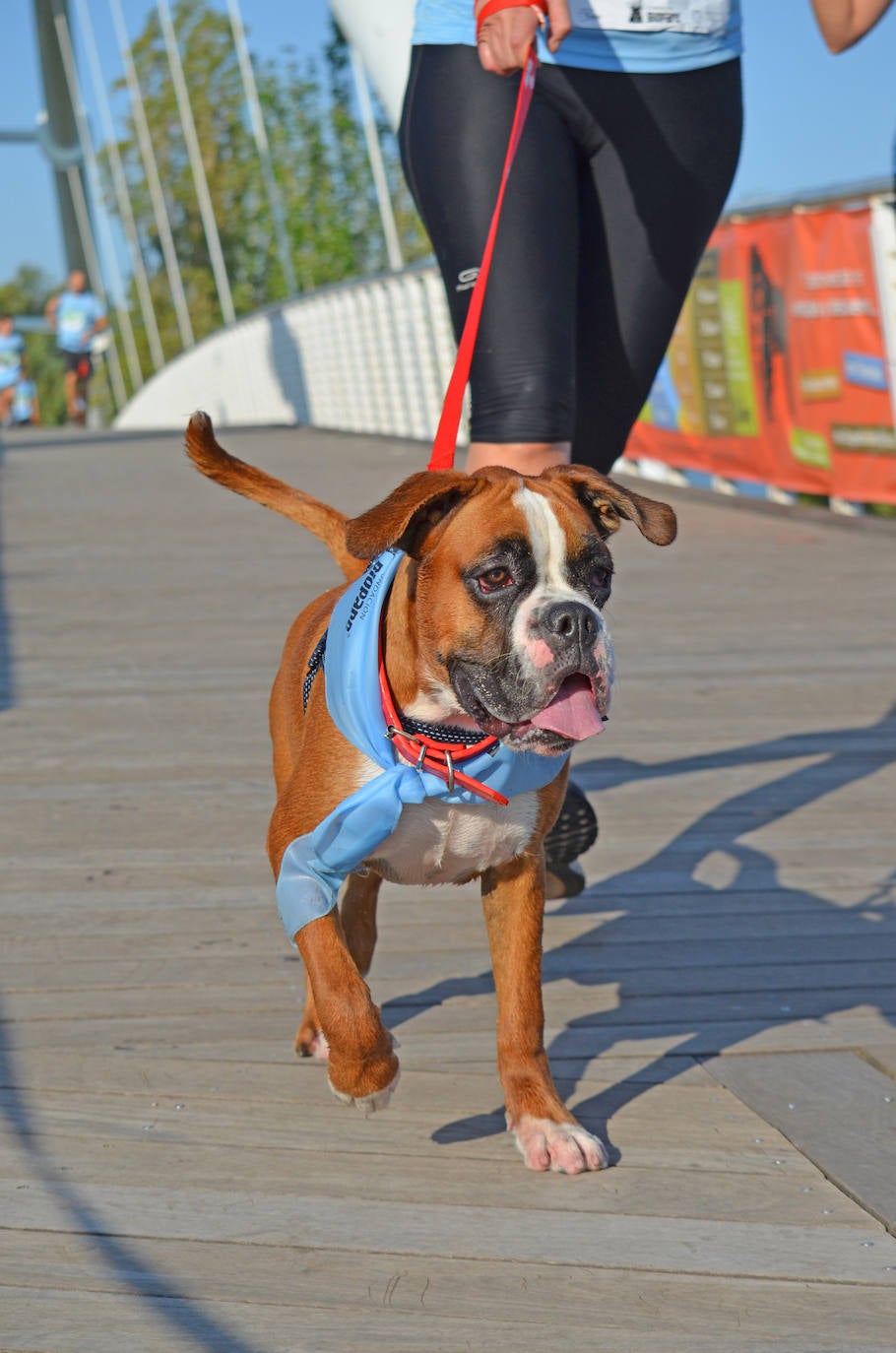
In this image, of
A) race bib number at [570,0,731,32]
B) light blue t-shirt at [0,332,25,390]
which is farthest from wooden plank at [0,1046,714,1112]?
light blue t-shirt at [0,332,25,390]

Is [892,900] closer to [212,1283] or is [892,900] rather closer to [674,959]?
[674,959]

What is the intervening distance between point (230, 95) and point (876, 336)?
43332mm

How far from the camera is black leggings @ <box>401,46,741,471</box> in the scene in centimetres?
316

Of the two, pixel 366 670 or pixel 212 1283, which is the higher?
pixel 366 670

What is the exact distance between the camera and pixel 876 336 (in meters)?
8.84

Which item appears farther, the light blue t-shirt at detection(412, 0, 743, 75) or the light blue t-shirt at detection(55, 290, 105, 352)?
the light blue t-shirt at detection(55, 290, 105, 352)

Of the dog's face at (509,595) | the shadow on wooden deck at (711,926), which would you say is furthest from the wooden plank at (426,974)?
the dog's face at (509,595)

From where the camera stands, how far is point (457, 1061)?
2.85 m

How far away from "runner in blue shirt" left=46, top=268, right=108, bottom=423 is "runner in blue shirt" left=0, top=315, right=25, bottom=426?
452 cm

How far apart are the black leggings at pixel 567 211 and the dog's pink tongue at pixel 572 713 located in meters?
0.76

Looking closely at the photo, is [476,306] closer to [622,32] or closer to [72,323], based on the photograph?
[622,32]

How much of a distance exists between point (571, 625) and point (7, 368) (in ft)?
108

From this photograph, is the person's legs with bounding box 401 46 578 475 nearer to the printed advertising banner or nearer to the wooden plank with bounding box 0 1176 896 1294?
the wooden plank with bounding box 0 1176 896 1294

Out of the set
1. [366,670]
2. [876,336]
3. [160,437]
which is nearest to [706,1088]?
[366,670]
